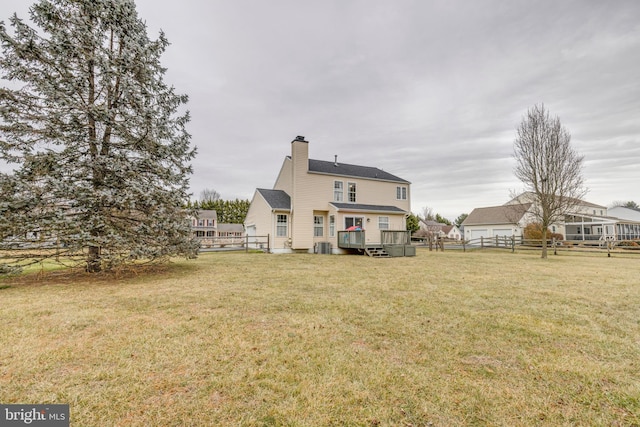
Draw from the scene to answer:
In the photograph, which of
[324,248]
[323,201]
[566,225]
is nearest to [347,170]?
[323,201]

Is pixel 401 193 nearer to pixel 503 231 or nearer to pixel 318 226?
pixel 318 226

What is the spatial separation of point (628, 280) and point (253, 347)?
1164cm

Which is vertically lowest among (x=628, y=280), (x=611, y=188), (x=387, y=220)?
(x=628, y=280)

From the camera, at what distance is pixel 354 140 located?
23.7m

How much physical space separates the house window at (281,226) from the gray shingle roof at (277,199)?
2.51ft

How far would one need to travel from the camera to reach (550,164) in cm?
1642

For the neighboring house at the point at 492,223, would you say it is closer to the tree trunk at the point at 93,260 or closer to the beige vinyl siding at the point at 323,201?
the beige vinyl siding at the point at 323,201

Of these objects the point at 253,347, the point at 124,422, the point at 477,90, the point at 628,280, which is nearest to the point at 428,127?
the point at 477,90

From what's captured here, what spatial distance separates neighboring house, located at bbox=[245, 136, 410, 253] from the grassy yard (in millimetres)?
11910

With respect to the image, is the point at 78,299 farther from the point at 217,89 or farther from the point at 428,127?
the point at 428,127

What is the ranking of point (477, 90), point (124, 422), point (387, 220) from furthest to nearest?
point (387, 220), point (477, 90), point (124, 422)

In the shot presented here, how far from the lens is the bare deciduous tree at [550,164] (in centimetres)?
1630

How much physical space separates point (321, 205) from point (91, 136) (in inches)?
510

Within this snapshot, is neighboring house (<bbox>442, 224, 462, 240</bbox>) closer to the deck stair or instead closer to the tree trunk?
the deck stair
